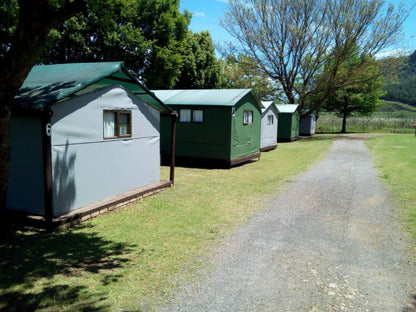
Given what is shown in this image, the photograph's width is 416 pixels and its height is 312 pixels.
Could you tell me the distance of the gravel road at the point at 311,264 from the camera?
4078 mm

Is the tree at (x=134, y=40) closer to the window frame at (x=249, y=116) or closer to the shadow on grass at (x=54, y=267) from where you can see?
the window frame at (x=249, y=116)

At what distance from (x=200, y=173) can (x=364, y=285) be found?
905cm

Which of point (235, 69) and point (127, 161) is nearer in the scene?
point (127, 161)

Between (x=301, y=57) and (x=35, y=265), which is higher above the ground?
(x=301, y=57)

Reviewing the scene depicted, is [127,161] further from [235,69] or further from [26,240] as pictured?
[235,69]

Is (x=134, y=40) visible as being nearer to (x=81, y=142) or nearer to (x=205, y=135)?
(x=205, y=135)

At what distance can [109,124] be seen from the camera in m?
7.88

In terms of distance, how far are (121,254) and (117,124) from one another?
3613 mm

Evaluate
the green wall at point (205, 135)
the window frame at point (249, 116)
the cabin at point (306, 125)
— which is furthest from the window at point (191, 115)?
the cabin at point (306, 125)

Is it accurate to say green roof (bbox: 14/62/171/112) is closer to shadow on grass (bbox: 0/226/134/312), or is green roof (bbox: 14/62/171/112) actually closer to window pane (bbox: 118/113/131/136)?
window pane (bbox: 118/113/131/136)

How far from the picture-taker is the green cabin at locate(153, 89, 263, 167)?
47.3 feet

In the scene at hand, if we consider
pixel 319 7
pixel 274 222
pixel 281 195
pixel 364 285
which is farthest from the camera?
pixel 319 7

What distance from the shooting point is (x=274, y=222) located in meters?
7.19

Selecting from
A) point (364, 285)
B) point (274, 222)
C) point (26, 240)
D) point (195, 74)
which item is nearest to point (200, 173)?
point (274, 222)
